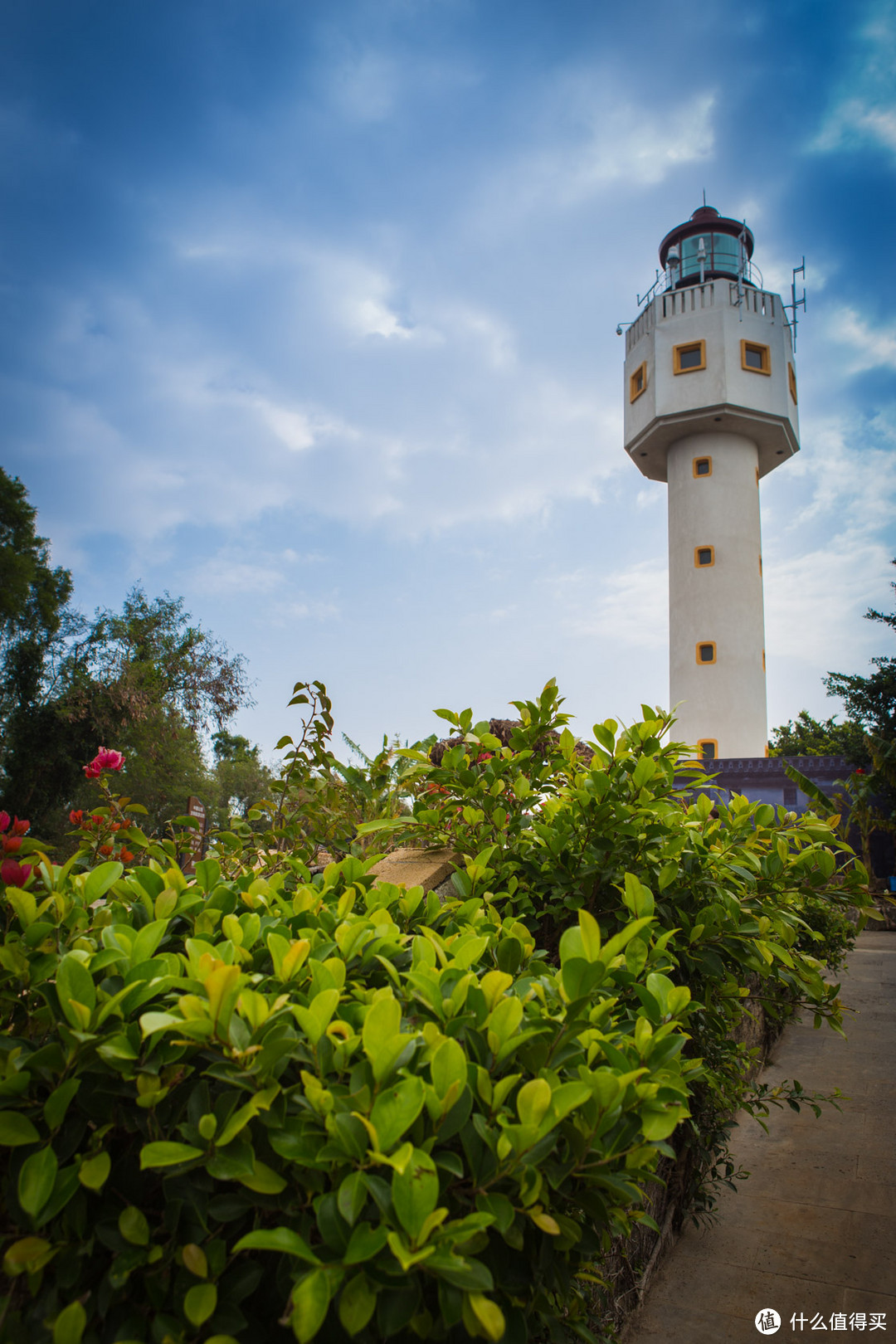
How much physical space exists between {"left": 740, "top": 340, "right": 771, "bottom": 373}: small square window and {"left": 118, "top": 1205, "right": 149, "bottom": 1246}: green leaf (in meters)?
24.4

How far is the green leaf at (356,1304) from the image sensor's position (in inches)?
27.3

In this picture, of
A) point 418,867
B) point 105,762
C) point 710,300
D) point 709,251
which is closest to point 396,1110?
point 418,867

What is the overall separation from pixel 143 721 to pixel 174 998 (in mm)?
23459

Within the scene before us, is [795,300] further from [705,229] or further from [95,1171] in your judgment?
[95,1171]

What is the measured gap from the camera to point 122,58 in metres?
9.95

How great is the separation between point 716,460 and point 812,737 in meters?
12.2

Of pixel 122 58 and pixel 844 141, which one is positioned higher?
pixel 844 141

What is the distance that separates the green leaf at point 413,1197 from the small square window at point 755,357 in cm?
2437

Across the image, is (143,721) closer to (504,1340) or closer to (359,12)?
(359,12)

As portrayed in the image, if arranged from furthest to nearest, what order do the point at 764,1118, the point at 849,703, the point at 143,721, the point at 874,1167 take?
the point at 143,721 → the point at 849,703 → the point at 764,1118 → the point at 874,1167

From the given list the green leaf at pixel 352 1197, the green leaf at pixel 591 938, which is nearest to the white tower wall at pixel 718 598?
the green leaf at pixel 591 938

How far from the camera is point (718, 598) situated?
68.7 feet

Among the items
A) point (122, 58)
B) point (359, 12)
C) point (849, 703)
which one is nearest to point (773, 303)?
point (849, 703)

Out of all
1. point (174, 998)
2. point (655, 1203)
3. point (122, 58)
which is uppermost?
point (122, 58)
